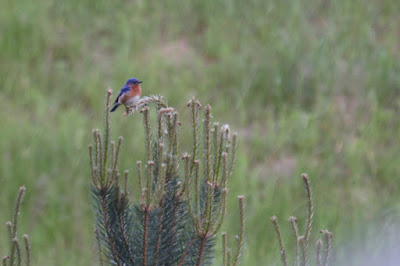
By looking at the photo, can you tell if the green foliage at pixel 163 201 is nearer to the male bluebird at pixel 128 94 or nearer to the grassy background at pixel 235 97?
the male bluebird at pixel 128 94

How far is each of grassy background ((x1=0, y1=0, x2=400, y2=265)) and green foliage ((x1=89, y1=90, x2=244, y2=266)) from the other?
7.18 feet

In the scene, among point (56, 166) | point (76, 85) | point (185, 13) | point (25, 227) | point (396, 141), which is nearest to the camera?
point (25, 227)

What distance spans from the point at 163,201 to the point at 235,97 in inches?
172

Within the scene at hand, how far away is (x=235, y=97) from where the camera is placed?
6254 millimetres

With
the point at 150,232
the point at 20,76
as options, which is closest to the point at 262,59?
the point at 20,76

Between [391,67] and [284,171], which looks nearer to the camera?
[284,171]

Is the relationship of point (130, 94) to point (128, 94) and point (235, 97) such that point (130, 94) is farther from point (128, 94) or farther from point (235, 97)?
point (235, 97)

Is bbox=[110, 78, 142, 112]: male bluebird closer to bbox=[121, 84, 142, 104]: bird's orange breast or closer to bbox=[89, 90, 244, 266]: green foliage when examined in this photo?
bbox=[121, 84, 142, 104]: bird's orange breast

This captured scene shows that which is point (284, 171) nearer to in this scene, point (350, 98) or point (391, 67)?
point (350, 98)

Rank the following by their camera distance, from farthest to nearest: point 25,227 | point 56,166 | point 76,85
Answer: point 76,85
point 56,166
point 25,227

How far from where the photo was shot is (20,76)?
638cm

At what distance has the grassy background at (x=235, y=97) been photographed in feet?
16.7

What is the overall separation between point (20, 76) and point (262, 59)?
2.28 metres

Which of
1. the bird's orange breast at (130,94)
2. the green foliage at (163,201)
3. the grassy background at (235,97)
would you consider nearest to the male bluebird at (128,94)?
the bird's orange breast at (130,94)
